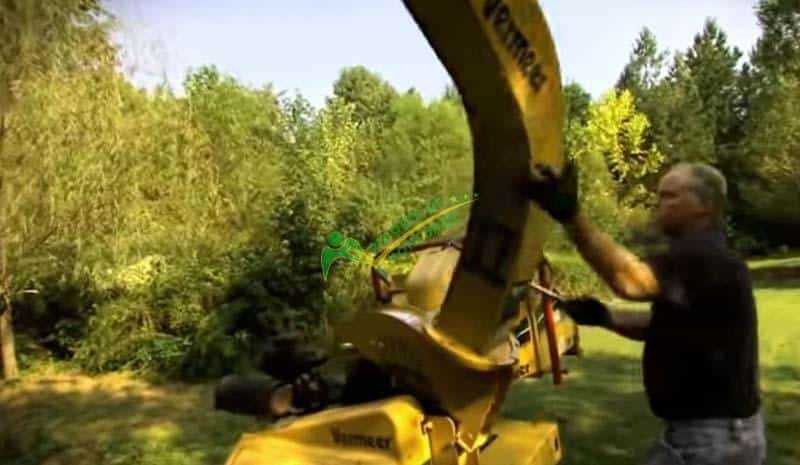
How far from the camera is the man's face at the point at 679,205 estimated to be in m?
2.49

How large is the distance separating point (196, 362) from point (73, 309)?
9.00 feet

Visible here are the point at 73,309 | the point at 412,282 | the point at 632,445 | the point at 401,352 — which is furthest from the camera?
the point at 73,309

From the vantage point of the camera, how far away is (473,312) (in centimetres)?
268

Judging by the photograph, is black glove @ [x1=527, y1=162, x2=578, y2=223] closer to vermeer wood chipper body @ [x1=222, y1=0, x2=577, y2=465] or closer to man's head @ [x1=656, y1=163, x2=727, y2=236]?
vermeer wood chipper body @ [x1=222, y1=0, x2=577, y2=465]

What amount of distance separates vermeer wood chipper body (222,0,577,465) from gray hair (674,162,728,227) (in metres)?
0.39

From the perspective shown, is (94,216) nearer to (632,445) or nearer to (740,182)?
(632,445)

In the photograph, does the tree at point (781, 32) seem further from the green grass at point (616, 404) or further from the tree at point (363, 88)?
→ the tree at point (363, 88)

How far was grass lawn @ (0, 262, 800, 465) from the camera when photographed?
6.58 m

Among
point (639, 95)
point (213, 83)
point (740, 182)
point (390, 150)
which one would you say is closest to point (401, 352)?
point (390, 150)

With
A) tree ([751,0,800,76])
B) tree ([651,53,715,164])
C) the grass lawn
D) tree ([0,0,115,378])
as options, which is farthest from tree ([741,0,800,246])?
tree ([0,0,115,378])

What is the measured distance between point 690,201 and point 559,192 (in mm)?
480

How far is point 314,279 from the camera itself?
10.6 metres

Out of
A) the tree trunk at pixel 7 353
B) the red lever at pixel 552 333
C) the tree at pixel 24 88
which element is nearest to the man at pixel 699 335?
the red lever at pixel 552 333

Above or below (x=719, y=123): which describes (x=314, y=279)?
below
